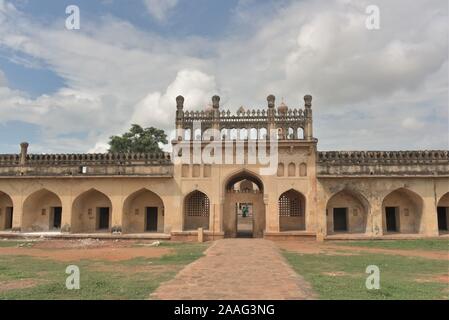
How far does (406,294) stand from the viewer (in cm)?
739

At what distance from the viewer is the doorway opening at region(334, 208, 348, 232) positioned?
68.3 feet

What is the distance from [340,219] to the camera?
20969mm

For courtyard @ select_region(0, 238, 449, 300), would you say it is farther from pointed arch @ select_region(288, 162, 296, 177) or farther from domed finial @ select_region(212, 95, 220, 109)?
domed finial @ select_region(212, 95, 220, 109)

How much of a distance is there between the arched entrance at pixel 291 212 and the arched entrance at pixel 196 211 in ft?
14.0

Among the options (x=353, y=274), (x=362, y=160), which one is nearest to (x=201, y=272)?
(x=353, y=274)

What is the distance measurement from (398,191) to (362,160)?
9.65ft

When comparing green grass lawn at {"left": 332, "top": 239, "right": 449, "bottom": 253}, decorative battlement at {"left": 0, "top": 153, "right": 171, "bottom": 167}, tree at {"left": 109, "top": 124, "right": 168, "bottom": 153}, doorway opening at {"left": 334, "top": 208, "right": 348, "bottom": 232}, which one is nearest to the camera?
green grass lawn at {"left": 332, "top": 239, "right": 449, "bottom": 253}

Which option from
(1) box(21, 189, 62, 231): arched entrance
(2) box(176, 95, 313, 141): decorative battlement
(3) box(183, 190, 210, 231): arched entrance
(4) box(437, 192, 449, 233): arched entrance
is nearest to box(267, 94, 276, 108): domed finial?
(2) box(176, 95, 313, 141): decorative battlement

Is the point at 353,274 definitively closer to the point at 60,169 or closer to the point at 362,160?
the point at 362,160

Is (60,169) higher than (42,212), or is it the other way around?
(60,169)

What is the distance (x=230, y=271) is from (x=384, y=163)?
43.3ft

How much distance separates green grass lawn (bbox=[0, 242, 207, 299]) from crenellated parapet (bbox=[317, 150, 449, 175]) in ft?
30.7

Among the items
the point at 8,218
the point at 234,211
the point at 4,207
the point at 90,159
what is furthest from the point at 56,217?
the point at 234,211
